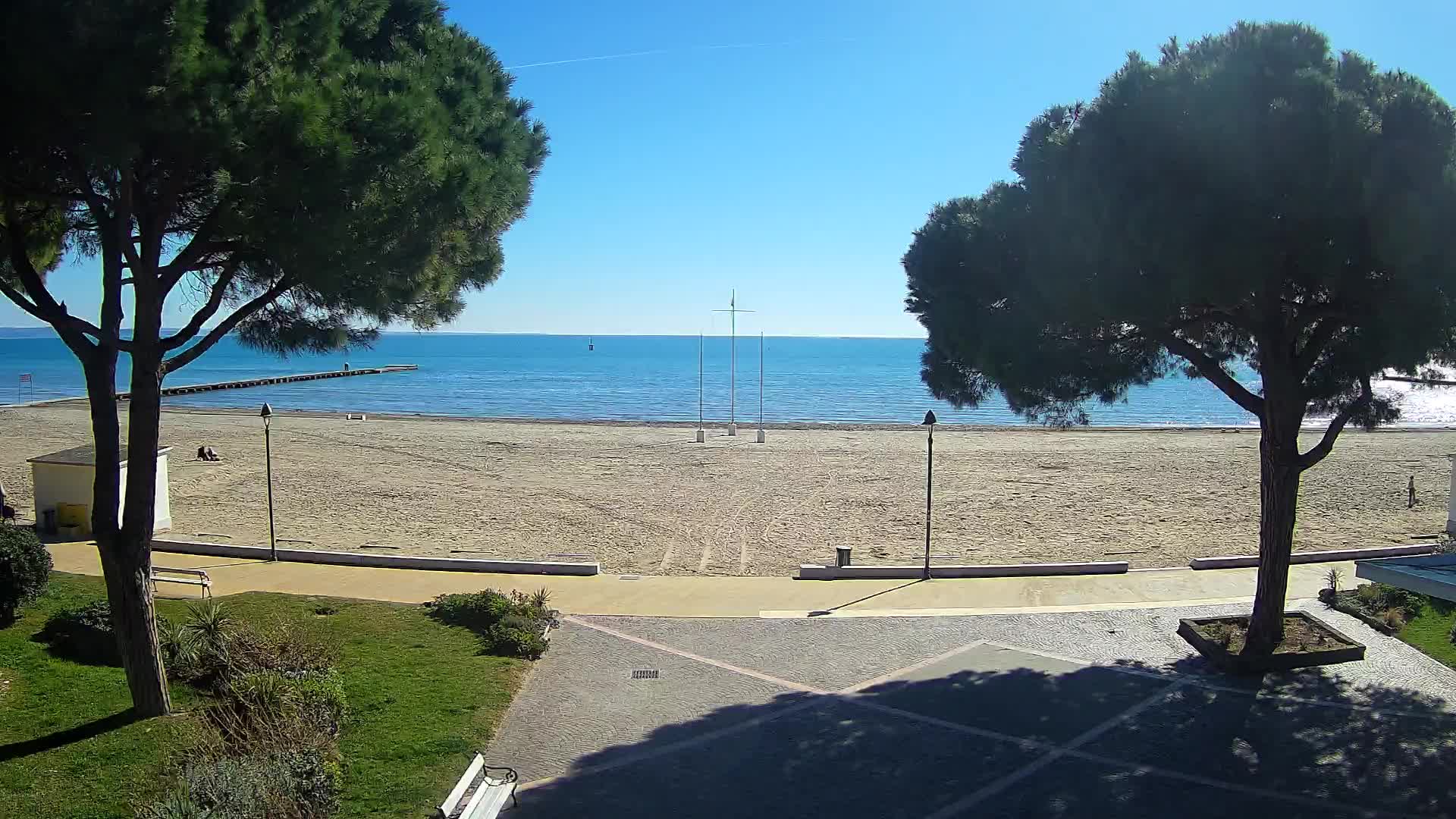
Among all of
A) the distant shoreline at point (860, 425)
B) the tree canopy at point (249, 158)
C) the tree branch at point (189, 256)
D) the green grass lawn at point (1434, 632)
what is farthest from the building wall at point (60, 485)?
the distant shoreline at point (860, 425)

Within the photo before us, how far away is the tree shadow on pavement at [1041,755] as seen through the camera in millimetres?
7410

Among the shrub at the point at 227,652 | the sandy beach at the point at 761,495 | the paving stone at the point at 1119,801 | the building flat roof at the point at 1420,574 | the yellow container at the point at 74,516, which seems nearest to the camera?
the paving stone at the point at 1119,801

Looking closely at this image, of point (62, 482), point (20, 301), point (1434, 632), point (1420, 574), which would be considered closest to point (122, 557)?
point (20, 301)

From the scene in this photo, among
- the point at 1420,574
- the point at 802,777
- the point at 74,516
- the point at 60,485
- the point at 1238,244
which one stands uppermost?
the point at 1238,244

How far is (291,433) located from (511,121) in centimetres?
3808

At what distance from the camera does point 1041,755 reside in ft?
27.4

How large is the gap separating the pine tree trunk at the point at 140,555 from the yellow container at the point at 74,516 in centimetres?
1219

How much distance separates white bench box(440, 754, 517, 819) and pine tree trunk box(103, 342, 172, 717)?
2.79 meters

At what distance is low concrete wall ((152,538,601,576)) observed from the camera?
15.6m

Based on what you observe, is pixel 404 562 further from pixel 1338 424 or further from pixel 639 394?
pixel 639 394

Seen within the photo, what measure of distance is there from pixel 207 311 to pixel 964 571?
1178cm

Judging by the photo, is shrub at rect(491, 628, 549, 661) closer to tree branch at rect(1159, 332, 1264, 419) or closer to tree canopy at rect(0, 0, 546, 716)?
tree canopy at rect(0, 0, 546, 716)

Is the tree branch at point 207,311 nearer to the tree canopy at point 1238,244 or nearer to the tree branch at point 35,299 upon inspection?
the tree branch at point 35,299

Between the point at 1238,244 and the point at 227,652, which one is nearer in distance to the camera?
the point at 1238,244
